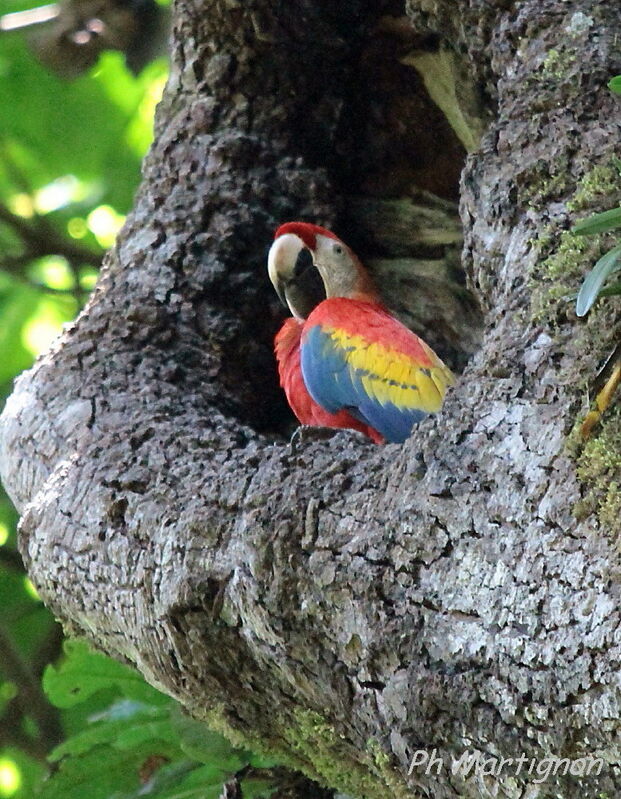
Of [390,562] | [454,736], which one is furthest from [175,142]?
[454,736]

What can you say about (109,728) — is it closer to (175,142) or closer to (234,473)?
(234,473)

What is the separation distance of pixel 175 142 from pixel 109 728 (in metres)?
Result: 1.66

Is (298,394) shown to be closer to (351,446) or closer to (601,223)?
(351,446)

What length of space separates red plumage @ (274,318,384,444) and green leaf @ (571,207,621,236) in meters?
1.29

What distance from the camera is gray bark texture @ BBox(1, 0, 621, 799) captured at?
1.54 m

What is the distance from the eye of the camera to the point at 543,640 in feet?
4.83

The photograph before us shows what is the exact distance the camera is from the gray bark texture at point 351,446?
5.04ft

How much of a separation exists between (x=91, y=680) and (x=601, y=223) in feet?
6.52

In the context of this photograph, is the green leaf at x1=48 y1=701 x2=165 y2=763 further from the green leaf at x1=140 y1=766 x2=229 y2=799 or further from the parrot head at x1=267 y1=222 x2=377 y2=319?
the parrot head at x1=267 y1=222 x2=377 y2=319

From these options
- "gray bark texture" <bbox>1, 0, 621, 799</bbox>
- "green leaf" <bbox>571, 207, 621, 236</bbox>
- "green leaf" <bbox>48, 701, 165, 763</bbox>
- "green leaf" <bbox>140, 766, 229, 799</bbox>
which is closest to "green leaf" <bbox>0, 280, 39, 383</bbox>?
"gray bark texture" <bbox>1, 0, 621, 799</bbox>

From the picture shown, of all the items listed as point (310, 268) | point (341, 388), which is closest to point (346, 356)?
point (341, 388)

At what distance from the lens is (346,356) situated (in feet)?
9.15

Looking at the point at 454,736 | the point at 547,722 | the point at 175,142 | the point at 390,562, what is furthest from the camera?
the point at 175,142

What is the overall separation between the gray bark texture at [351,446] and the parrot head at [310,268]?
9cm
